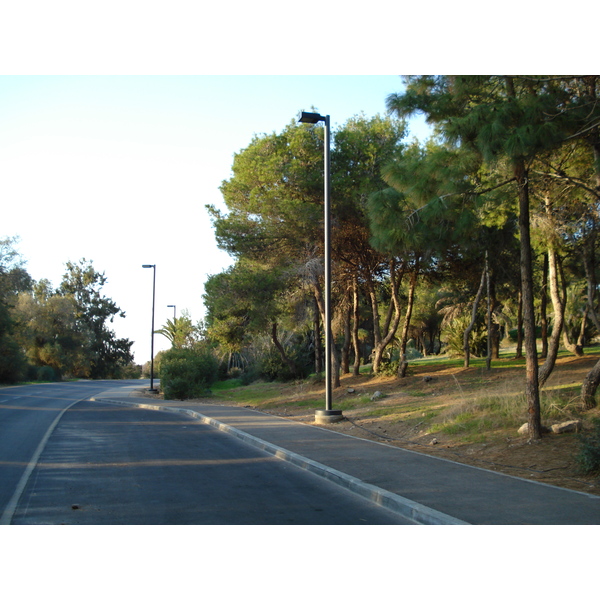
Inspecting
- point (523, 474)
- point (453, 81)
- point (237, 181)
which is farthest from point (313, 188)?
point (523, 474)

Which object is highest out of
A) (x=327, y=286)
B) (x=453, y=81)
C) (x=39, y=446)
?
(x=453, y=81)

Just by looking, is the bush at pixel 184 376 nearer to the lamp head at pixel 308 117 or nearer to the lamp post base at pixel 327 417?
the lamp post base at pixel 327 417

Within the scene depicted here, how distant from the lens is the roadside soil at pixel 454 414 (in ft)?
30.2

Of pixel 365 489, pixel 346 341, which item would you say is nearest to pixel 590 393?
pixel 365 489

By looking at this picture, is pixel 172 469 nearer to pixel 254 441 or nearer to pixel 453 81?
pixel 254 441

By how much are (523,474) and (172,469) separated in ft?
18.2

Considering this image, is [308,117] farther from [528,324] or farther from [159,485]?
[159,485]

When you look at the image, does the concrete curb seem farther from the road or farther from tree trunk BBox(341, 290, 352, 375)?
tree trunk BBox(341, 290, 352, 375)

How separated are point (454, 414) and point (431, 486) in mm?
5652

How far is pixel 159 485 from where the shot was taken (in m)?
8.43

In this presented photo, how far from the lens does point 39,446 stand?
1270 centimetres

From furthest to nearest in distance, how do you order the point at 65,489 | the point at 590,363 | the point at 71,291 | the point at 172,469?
the point at 71,291, the point at 590,363, the point at 172,469, the point at 65,489

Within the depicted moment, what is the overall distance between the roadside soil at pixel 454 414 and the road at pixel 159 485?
2.98 metres

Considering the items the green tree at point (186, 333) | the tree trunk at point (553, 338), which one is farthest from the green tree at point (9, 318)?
the tree trunk at point (553, 338)
